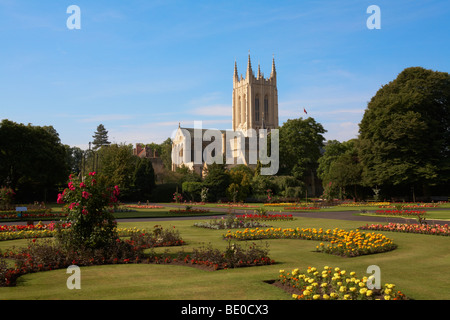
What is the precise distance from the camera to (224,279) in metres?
7.81

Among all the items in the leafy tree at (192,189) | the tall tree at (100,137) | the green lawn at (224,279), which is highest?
the tall tree at (100,137)

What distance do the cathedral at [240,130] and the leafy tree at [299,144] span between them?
2624 cm

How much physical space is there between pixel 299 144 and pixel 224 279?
190 ft

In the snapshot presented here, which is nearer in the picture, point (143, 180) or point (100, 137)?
point (143, 180)

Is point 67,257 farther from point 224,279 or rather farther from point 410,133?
point 410,133

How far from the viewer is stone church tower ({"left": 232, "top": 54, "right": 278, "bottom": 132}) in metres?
108

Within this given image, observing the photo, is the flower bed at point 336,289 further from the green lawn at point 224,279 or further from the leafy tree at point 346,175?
the leafy tree at point 346,175

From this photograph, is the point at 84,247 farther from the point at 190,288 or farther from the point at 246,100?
the point at 246,100

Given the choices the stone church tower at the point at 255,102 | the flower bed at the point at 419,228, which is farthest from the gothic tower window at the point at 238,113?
the flower bed at the point at 419,228

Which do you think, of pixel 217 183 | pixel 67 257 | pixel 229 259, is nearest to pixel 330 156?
pixel 217 183

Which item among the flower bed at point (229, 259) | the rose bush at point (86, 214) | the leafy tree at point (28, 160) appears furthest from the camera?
the leafy tree at point (28, 160)

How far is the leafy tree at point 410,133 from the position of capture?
1566 inches
